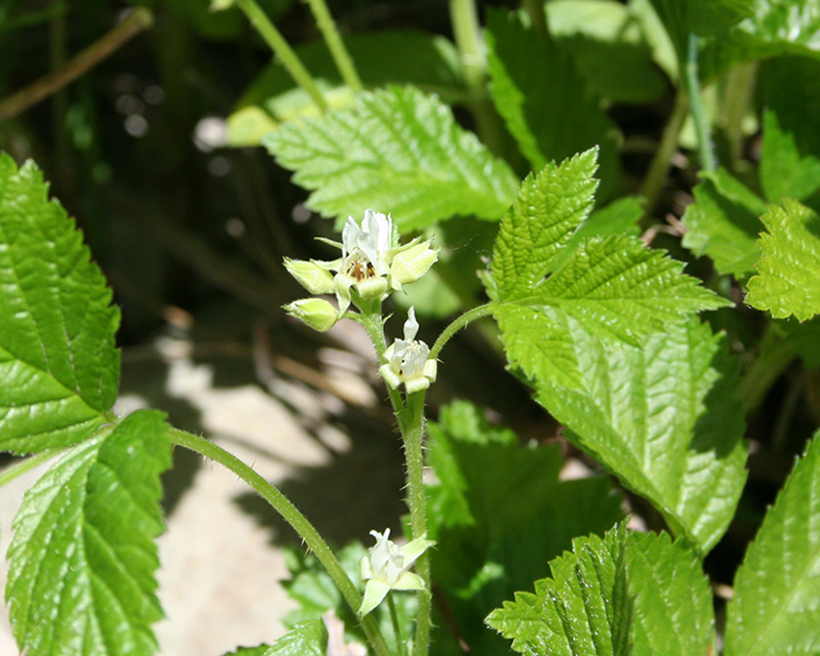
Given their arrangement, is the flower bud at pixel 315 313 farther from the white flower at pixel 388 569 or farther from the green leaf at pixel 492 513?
the green leaf at pixel 492 513

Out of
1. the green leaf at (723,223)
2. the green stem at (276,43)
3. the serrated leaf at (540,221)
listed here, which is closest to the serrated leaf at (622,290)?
the serrated leaf at (540,221)

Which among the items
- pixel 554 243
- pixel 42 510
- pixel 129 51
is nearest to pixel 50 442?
pixel 42 510

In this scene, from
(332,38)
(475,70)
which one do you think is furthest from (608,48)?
(332,38)

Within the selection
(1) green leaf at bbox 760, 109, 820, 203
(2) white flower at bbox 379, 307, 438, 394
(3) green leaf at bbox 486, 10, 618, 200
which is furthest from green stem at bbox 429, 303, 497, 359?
(1) green leaf at bbox 760, 109, 820, 203

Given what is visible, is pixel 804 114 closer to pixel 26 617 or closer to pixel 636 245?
pixel 636 245

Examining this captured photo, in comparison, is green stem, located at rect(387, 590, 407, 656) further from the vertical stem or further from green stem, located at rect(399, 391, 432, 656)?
the vertical stem

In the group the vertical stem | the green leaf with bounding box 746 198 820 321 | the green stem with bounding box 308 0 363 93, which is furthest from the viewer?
the vertical stem
